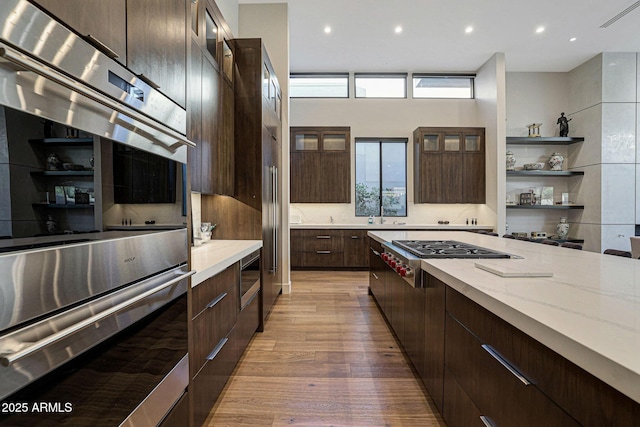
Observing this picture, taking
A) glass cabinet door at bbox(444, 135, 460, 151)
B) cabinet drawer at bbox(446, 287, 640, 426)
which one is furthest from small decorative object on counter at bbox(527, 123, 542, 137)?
cabinet drawer at bbox(446, 287, 640, 426)

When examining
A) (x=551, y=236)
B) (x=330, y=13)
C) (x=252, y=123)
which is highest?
(x=330, y=13)

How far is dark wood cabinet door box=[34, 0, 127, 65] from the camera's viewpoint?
29.0 inches

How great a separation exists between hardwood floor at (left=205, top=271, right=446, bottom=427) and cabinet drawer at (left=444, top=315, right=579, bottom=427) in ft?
1.92

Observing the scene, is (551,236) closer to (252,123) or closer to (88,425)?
(252,123)

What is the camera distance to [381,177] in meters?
6.37

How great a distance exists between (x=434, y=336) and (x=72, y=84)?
1.91 meters

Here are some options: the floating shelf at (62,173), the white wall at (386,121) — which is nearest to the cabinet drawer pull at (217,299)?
the floating shelf at (62,173)

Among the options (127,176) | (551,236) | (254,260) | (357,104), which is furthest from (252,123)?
(551,236)

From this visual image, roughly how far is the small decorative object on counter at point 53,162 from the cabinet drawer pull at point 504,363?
4.66 ft

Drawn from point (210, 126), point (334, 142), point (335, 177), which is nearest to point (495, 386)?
point (210, 126)

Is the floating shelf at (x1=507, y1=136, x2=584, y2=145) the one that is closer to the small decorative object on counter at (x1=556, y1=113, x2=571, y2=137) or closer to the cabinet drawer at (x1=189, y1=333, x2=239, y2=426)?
the small decorative object on counter at (x1=556, y1=113, x2=571, y2=137)

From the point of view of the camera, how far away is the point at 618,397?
612 mm

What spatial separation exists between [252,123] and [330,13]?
262 cm

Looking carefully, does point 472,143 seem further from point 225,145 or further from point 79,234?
point 79,234
